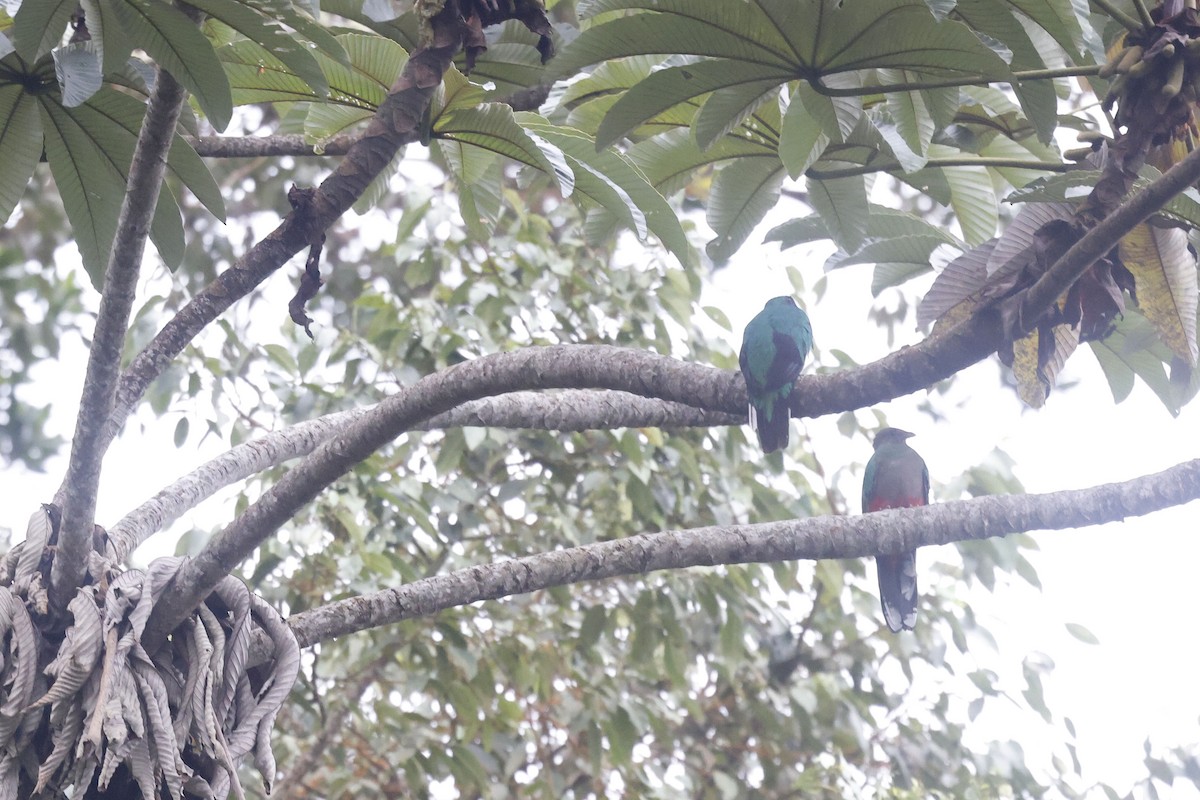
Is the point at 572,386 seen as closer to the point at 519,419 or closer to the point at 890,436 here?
the point at 519,419

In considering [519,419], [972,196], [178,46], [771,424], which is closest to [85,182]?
[178,46]

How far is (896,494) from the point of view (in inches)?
182

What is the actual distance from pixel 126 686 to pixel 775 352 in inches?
83.1

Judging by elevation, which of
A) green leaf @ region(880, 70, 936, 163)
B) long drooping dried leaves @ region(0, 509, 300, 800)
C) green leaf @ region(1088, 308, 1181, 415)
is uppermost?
green leaf @ region(880, 70, 936, 163)

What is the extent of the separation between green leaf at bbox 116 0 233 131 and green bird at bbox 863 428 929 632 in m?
3.03

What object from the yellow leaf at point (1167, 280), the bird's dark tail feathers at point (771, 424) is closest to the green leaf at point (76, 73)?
the bird's dark tail feathers at point (771, 424)

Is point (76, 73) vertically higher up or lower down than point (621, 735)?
higher up

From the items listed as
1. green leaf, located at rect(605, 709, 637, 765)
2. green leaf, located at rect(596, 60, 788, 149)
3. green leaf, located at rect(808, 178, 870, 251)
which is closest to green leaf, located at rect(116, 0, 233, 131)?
green leaf, located at rect(596, 60, 788, 149)

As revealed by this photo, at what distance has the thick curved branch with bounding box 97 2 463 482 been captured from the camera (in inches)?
67.6

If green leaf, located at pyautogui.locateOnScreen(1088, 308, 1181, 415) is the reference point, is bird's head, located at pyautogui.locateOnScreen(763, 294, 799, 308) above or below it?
above

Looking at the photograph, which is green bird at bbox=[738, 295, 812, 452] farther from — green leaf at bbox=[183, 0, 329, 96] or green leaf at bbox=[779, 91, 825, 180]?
green leaf at bbox=[183, 0, 329, 96]

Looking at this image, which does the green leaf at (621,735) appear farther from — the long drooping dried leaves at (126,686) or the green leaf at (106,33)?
the green leaf at (106,33)

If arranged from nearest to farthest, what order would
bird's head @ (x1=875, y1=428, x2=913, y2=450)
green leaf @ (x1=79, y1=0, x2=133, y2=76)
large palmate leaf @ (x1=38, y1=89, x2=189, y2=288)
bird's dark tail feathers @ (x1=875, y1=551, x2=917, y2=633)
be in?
green leaf @ (x1=79, y1=0, x2=133, y2=76) → large palmate leaf @ (x1=38, y1=89, x2=189, y2=288) → bird's dark tail feathers @ (x1=875, y1=551, x2=917, y2=633) → bird's head @ (x1=875, y1=428, x2=913, y2=450)

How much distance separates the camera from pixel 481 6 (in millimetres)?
1696
